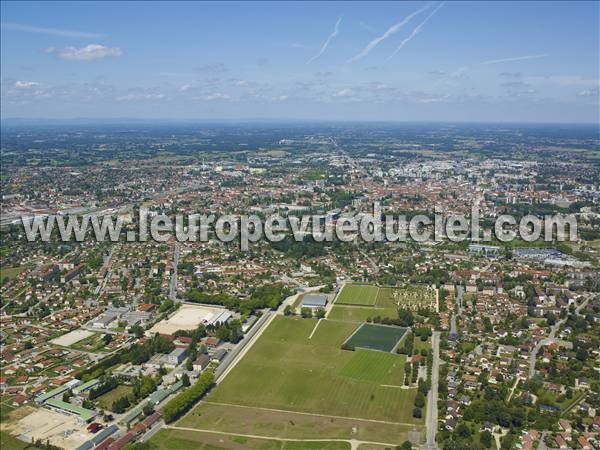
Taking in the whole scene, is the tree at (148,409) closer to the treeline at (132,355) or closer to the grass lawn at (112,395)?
the grass lawn at (112,395)

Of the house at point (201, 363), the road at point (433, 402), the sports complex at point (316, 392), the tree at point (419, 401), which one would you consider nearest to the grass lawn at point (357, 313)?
the sports complex at point (316, 392)

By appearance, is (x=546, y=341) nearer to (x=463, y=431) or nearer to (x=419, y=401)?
(x=419, y=401)

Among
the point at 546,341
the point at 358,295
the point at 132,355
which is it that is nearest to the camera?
the point at 132,355

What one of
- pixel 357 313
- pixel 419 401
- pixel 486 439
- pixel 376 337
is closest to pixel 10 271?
pixel 357 313

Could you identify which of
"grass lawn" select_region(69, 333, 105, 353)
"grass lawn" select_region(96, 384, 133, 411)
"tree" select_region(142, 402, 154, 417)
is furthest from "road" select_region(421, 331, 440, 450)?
"grass lawn" select_region(69, 333, 105, 353)

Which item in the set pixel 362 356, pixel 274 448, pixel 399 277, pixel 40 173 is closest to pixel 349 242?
pixel 399 277

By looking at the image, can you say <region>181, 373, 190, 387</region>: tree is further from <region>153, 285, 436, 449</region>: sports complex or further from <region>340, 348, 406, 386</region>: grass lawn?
<region>340, 348, 406, 386</region>: grass lawn

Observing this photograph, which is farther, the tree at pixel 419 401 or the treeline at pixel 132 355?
the treeline at pixel 132 355
